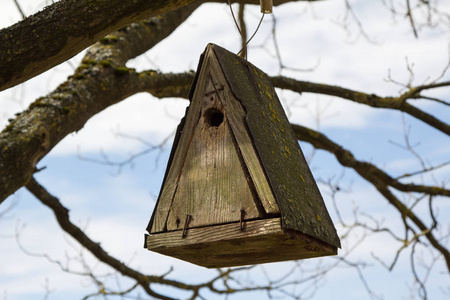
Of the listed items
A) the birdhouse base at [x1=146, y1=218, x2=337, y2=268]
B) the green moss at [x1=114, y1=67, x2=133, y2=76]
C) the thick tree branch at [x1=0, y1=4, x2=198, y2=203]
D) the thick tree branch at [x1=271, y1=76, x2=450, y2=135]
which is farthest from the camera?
the thick tree branch at [x1=271, y1=76, x2=450, y2=135]

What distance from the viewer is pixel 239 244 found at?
6.72ft

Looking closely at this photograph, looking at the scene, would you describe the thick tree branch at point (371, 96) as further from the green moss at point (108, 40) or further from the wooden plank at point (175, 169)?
the wooden plank at point (175, 169)

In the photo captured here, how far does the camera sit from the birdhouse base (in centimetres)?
193

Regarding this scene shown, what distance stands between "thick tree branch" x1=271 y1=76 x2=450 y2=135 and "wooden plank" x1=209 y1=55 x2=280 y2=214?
242 centimetres

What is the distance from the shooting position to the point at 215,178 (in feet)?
6.81

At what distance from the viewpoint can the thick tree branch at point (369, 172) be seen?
488cm

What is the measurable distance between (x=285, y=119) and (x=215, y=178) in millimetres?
636

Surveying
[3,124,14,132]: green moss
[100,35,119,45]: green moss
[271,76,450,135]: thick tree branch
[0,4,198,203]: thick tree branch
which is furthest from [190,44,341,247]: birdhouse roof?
[100,35,119,45]: green moss

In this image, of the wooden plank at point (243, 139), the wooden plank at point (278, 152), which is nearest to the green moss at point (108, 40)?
the wooden plank at point (278, 152)

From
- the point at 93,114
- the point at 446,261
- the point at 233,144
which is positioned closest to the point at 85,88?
the point at 93,114

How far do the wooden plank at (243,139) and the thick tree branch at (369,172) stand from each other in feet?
8.98

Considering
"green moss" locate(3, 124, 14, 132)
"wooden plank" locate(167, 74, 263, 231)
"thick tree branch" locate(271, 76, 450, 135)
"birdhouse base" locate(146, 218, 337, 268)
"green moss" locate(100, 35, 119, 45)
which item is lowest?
"birdhouse base" locate(146, 218, 337, 268)

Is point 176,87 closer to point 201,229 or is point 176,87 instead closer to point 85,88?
point 85,88

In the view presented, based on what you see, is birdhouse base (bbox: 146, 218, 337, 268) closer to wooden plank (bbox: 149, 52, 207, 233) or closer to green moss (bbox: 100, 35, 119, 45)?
wooden plank (bbox: 149, 52, 207, 233)
